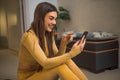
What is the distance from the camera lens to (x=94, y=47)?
3.36 metres

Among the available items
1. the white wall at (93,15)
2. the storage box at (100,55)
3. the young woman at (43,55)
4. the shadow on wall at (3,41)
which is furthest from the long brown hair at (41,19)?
the shadow on wall at (3,41)

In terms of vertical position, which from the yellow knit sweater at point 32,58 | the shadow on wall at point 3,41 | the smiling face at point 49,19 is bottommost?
the shadow on wall at point 3,41

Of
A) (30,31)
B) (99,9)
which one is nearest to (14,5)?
(99,9)

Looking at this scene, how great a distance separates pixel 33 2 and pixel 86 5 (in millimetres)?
1055

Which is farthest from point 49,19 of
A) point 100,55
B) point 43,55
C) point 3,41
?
point 3,41

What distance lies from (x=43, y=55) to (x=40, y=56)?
3cm

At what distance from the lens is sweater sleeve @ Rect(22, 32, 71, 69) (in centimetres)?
160

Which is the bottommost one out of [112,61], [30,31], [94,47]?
[112,61]

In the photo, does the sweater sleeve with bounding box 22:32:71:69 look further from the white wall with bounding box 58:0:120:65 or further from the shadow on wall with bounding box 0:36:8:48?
the shadow on wall with bounding box 0:36:8:48

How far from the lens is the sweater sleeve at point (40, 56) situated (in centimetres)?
160

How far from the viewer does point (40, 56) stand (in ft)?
5.27

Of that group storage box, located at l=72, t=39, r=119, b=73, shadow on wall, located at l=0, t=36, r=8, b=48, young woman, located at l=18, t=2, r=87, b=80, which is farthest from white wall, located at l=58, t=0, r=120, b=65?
shadow on wall, located at l=0, t=36, r=8, b=48

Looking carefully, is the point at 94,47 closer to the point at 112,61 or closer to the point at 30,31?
the point at 112,61

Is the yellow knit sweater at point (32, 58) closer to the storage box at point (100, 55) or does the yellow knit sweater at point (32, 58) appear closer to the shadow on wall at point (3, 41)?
the storage box at point (100, 55)
